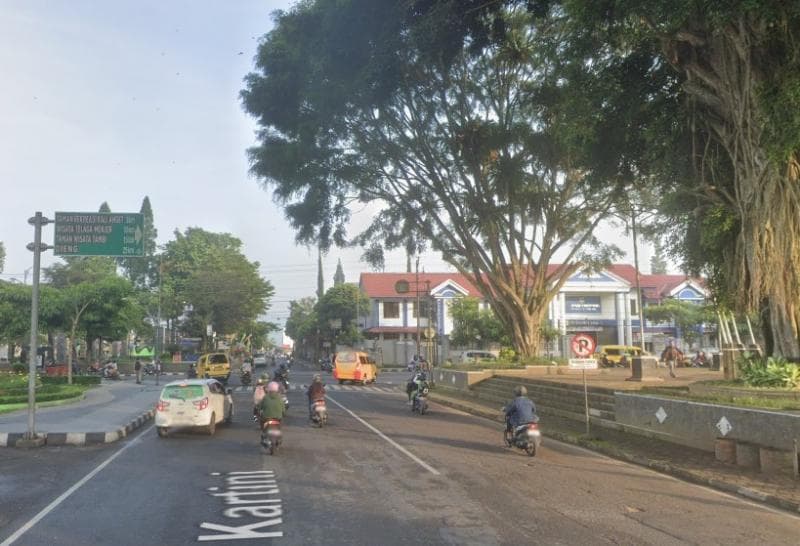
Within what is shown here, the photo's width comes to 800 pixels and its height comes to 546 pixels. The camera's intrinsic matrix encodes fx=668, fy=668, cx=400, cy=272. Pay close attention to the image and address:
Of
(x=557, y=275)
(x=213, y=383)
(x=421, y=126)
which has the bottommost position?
(x=213, y=383)

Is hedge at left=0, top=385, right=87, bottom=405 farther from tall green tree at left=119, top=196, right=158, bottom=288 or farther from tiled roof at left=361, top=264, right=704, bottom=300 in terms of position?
tall green tree at left=119, top=196, right=158, bottom=288

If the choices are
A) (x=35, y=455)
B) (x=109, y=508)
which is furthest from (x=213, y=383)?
(x=109, y=508)

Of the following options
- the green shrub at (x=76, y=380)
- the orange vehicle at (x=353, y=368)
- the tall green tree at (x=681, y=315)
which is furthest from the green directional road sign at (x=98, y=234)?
the tall green tree at (x=681, y=315)

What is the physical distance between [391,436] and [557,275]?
60.3ft

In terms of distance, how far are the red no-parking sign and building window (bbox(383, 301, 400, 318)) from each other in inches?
1988

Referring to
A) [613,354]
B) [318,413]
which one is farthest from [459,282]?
[318,413]

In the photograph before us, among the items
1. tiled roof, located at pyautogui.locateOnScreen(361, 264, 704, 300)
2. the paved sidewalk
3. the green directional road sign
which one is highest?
tiled roof, located at pyautogui.locateOnScreen(361, 264, 704, 300)

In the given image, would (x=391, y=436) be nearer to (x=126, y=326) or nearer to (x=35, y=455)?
(x=35, y=455)

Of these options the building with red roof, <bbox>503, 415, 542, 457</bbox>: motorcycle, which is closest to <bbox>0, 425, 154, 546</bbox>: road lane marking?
<bbox>503, 415, 542, 457</bbox>: motorcycle

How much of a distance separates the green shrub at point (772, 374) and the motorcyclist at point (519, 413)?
192 inches

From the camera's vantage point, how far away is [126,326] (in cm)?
3791

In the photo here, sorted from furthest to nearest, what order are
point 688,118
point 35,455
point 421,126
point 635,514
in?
point 421,126, point 688,118, point 35,455, point 635,514

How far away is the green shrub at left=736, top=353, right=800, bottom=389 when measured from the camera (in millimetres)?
13711

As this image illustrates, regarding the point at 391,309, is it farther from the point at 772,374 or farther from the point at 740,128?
the point at 772,374
